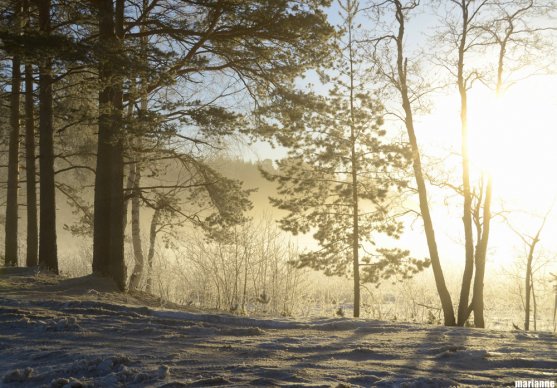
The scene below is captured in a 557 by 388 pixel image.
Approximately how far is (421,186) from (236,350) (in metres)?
10.9

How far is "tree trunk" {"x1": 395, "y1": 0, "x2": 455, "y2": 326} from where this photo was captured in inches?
551

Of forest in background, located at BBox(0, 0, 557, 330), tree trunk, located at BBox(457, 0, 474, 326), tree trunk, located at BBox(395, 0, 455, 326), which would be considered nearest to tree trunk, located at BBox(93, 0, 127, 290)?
forest in background, located at BBox(0, 0, 557, 330)

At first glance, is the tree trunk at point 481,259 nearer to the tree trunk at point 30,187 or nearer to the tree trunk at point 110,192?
the tree trunk at point 110,192

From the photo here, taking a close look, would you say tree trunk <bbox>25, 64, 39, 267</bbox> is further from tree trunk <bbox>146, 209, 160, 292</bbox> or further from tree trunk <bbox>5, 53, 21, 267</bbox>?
tree trunk <bbox>146, 209, 160, 292</bbox>

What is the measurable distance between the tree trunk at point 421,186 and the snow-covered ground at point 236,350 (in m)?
7.70

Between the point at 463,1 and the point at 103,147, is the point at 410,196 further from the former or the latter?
the point at 103,147

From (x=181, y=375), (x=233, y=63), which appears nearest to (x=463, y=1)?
(x=233, y=63)

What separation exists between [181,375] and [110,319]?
291 centimetres

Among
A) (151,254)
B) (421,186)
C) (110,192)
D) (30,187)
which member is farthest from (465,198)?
(30,187)

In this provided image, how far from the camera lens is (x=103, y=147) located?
10562mm

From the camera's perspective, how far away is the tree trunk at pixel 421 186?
14008 millimetres

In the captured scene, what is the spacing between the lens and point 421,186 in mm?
14547

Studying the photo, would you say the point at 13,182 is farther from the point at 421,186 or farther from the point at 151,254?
the point at 421,186

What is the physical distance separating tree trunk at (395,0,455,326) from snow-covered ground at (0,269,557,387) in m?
7.70
